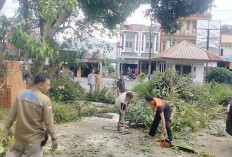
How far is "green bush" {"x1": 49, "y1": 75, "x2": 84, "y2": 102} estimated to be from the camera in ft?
39.9

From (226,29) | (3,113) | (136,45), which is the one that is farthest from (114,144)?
(226,29)

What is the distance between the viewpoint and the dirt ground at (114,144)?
590 cm

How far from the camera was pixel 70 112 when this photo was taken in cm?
932

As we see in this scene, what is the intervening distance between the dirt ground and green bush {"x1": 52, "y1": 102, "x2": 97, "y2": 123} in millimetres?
318

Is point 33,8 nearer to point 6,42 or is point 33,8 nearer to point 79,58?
point 6,42

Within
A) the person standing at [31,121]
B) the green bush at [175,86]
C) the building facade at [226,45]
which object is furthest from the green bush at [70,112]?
the building facade at [226,45]

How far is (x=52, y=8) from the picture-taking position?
5.63 meters

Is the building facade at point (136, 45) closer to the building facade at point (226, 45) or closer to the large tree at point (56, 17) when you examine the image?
the building facade at point (226, 45)

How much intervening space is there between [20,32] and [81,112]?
4834 millimetres

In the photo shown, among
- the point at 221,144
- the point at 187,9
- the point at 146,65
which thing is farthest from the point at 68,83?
the point at 146,65

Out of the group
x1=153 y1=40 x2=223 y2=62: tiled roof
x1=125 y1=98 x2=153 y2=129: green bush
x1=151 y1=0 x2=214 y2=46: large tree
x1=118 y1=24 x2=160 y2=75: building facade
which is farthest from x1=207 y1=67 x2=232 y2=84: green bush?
x1=118 y1=24 x2=160 y2=75: building facade

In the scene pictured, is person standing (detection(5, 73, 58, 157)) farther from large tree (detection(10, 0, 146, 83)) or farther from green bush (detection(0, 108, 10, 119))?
green bush (detection(0, 108, 10, 119))

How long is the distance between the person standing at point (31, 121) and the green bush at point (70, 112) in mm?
4897

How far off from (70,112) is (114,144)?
312 cm
